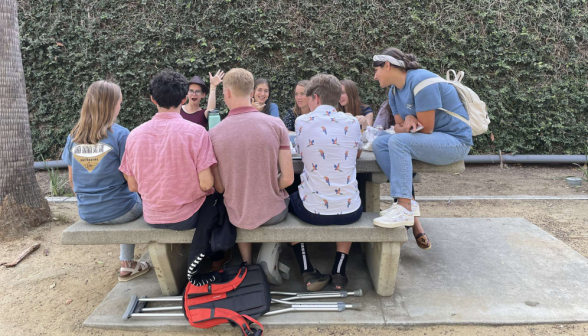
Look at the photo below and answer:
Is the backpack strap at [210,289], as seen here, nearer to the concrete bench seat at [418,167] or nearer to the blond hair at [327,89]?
the concrete bench seat at [418,167]

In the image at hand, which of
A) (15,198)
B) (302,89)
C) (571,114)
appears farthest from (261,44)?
(571,114)

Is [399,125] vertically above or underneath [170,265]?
above

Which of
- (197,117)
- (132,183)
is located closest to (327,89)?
(132,183)

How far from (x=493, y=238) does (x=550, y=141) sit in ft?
12.3

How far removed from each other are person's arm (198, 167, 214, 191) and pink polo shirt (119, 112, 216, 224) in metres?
0.03

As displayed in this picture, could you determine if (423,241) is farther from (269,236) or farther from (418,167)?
(269,236)

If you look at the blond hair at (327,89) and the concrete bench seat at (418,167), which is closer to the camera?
the blond hair at (327,89)

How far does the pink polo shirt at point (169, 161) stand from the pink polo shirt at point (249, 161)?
11 centimetres

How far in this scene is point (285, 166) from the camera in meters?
2.37

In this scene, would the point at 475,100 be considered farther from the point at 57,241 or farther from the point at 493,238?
the point at 57,241

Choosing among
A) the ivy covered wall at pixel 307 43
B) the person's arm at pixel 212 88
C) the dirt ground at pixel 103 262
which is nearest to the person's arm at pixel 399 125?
the dirt ground at pixel 103 262

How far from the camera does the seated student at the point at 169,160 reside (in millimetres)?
2236

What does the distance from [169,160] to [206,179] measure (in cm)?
24

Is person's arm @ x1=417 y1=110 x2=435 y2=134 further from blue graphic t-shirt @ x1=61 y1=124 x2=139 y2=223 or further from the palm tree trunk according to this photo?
the palm tree trunk
